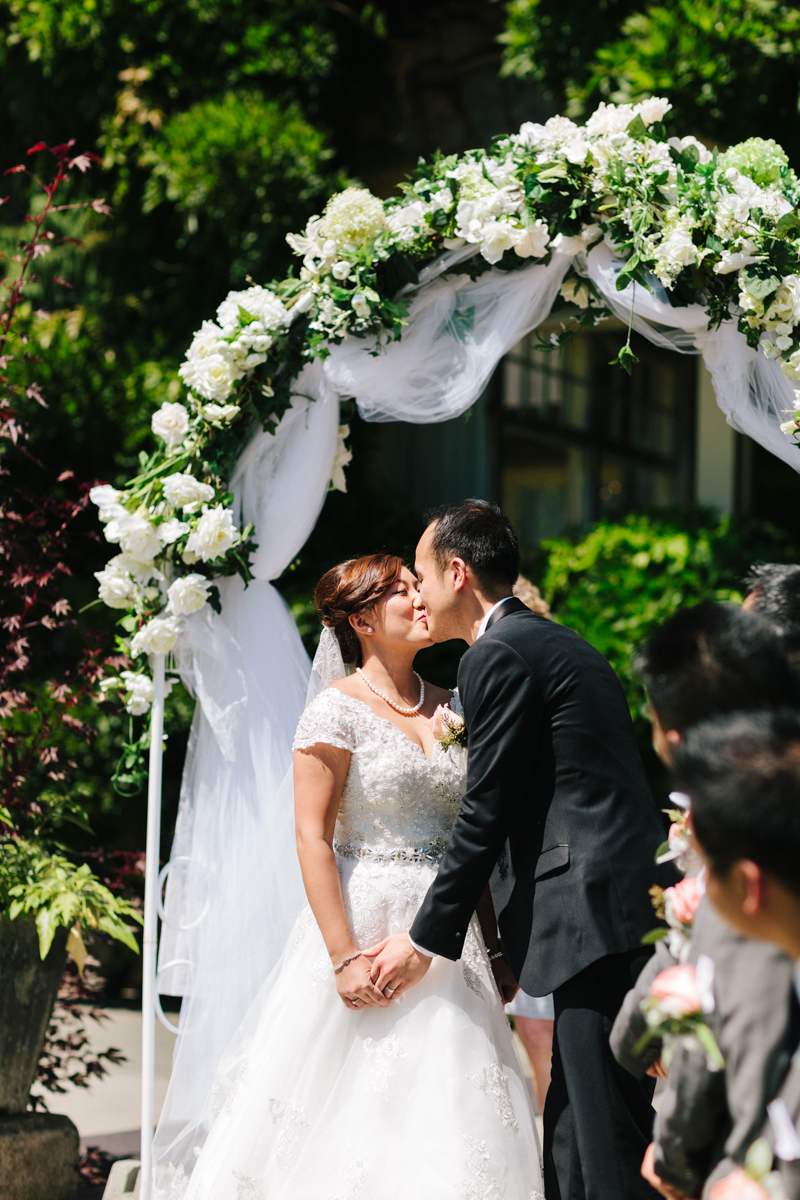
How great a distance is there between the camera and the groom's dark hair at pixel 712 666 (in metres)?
1.61

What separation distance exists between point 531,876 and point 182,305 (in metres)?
5.00

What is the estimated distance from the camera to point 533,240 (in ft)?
9.67

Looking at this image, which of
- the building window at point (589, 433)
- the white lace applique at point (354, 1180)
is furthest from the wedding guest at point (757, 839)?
the building window at point (589, 433)

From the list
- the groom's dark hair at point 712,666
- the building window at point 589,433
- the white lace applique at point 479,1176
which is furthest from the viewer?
the building window at point 589,433

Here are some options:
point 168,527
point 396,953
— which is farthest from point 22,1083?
point 168,527

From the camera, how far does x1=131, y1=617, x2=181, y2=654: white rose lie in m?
3.20

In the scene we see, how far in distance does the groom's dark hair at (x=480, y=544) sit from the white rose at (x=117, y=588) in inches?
41.6

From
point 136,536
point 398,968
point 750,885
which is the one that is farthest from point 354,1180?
point 136,536

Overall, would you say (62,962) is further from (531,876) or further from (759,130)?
(759,130)

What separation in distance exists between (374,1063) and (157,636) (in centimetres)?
138

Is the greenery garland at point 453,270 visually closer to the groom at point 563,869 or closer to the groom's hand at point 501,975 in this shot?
the groom at point 563,869

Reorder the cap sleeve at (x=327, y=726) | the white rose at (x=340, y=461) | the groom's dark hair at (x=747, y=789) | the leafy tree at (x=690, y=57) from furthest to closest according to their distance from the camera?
the leafy tree at (x=690, y=57) → the white rose at (x=340, y=461) → the cap sleeve at (x=327, y=726) → the groom's dark hair at (x=747, y=789)

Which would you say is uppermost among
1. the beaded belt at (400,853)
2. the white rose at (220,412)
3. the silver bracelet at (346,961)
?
the white rose at (220,412)

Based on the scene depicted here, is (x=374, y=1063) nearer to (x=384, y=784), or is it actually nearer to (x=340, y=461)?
(x=384, y=784)
